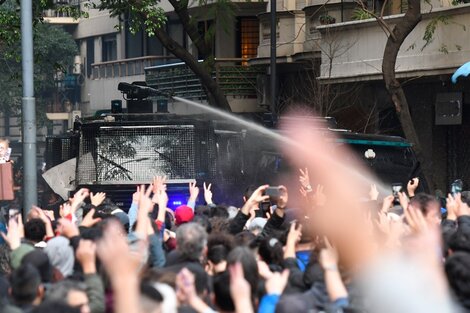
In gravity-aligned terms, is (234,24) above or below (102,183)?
above

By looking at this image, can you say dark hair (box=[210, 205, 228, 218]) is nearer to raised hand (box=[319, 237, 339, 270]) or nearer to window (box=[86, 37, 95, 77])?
raised hand (box=[319, 237, 339, 270])

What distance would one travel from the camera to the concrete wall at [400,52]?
21734 mm

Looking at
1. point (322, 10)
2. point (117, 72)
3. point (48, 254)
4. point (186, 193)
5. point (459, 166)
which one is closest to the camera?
point (48, 254)

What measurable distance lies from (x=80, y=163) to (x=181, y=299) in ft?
38.0

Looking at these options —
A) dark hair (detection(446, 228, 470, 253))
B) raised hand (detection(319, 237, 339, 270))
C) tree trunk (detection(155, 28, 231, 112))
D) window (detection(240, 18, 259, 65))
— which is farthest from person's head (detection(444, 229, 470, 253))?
window (detection(240, 18, 259, 65))

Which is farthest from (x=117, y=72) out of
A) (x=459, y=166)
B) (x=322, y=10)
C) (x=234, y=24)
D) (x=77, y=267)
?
(x=77, y=267)

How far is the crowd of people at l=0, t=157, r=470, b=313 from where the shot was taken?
6.43 meters

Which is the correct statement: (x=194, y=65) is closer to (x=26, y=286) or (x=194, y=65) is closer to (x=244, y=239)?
(x=244, y=239)

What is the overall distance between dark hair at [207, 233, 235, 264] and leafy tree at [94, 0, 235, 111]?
15.4 metres

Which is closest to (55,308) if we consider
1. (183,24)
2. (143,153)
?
(143,153)

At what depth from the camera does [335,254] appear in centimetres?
754

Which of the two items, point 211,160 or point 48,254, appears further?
point 211,160

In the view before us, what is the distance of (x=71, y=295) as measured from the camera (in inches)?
258

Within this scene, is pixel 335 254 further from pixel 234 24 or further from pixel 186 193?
pixel 234 24
